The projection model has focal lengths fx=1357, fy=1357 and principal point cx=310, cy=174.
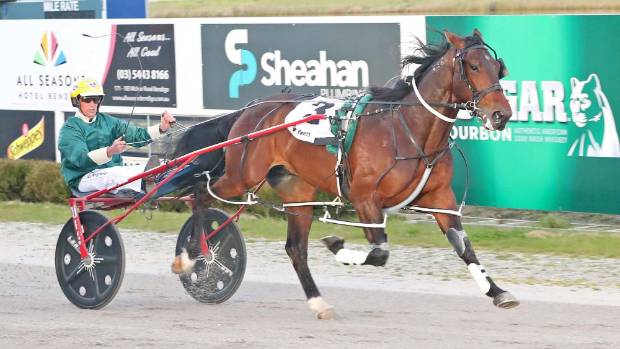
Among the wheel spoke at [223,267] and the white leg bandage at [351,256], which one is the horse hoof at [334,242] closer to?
Answer: the white leg bandage at [351,256]

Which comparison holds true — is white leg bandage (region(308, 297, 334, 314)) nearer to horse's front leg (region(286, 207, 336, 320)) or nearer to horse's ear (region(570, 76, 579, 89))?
horse's front leg (region(286, 207, 336, 320))

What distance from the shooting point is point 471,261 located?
7.22 metres

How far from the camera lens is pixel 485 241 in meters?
10.8

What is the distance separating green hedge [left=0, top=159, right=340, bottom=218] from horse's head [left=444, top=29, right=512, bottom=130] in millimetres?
6561

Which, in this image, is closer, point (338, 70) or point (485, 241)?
point (485, 241)

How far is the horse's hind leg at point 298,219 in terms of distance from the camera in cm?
793

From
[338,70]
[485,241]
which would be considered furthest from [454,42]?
[338,70]

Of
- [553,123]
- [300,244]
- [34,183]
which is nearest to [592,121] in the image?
[553,123]

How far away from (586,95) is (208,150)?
155 inches

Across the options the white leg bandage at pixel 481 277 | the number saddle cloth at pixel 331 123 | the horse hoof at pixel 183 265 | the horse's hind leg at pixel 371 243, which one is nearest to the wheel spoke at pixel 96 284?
the horse hoof at pixel 183 265

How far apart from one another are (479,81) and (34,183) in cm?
791

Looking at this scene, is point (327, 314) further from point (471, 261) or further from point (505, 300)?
point (505, 300)

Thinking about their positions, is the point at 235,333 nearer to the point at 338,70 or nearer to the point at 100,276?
the point at 100,276

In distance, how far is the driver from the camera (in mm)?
8219
